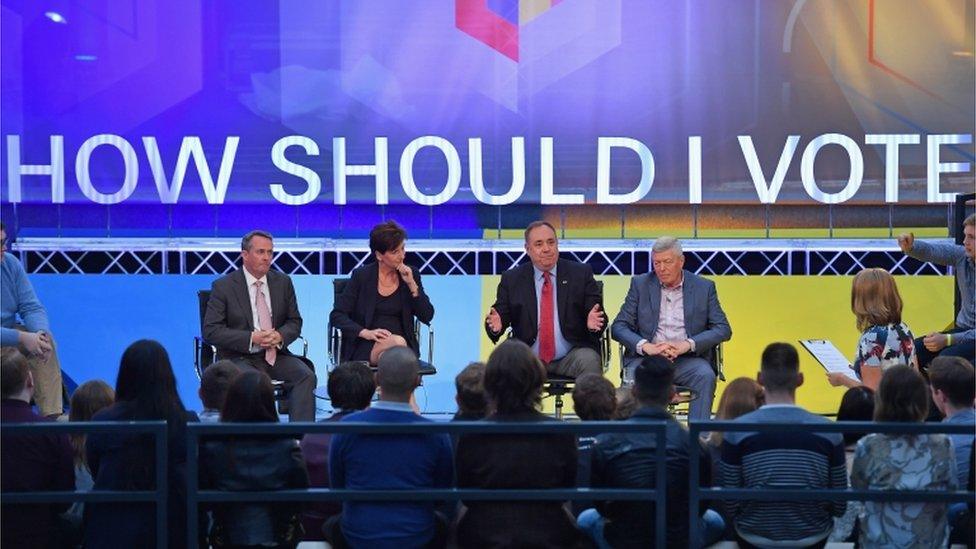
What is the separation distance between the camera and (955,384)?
4.69 metres

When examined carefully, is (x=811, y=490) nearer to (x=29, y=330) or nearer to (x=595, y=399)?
(x=595, y=399)

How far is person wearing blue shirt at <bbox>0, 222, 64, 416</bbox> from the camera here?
6.68 metres

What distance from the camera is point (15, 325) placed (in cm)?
712

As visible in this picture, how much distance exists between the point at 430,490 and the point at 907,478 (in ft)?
4.87

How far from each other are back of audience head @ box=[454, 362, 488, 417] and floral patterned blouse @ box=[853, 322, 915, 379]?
2.46m

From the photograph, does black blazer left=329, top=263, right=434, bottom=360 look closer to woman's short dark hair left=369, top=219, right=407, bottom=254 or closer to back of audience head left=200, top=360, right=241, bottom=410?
woman's short dark hair left=369, top=219, right=407, bottom=254

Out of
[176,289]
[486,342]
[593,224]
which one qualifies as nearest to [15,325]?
[176,289]

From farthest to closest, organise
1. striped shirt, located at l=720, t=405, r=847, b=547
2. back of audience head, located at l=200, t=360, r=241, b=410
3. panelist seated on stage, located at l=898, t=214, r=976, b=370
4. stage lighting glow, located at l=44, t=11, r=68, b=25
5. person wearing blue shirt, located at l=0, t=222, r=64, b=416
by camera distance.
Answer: stage lighting glow, located at l=44, t=11, r=68, b=25, panelist seated on stage, located at l=898, t=214, r=976, b=370, person wearing blue shirt, located at l=0, t=222, r=64, b=416, back of audience head, located at l=200, t=360, r=241, b=410, striped shirt, located at l=720, t=405, r=847, b=547

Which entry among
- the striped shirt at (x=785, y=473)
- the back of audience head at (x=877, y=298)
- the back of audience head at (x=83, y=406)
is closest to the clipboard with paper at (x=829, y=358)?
the back of audience head at (x=877, y=298)

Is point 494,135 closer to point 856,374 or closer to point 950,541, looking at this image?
point 856,374

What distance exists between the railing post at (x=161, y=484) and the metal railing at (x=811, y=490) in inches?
64.3

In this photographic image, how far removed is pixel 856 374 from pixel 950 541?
212cm

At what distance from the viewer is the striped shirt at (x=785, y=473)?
4375mm

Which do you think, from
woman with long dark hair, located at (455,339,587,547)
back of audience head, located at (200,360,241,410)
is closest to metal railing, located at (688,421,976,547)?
woman with long dark hair, located at (455,339,587,547)
